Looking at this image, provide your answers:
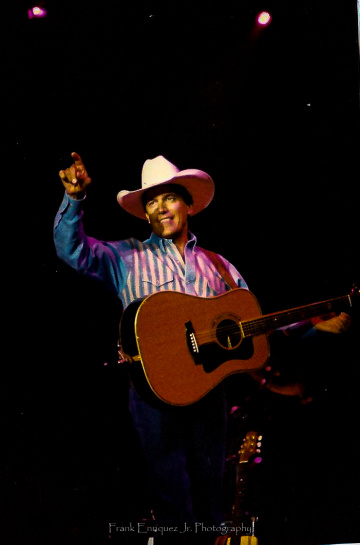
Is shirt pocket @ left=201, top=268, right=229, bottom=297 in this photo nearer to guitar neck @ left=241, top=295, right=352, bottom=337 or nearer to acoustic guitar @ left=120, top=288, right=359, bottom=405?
acoustic guitar @ left=120, top=288, right=359, bottom=405

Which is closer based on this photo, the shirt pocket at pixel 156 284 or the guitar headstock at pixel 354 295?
the shirt pocket at pixel 156 284

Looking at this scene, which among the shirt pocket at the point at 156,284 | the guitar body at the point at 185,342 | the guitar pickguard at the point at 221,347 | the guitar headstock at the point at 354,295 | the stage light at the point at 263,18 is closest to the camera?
the guitar body at the point at 185,342

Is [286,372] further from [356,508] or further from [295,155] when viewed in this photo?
[295,155]

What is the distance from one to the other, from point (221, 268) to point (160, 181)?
554mm

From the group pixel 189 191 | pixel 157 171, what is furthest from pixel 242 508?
pixel 157 171

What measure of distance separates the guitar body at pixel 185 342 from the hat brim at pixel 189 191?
577 mm

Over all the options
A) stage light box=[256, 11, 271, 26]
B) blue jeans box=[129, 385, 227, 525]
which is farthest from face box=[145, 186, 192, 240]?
stage light box=[256, 11, 271, 26]

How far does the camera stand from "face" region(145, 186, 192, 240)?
118 inches

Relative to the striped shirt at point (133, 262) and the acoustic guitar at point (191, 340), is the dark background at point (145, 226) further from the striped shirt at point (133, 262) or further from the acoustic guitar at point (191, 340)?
the acoustic guitar at point (191, 340)

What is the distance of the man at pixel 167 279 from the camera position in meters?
2.73

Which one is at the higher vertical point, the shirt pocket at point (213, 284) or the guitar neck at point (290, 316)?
the shirt pocket at point (213, 284)

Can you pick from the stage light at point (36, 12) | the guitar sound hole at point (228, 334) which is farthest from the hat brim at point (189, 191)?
the stage light at point (36, 12)

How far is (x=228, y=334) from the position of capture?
2740mm

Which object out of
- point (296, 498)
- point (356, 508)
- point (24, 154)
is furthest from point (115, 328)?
point (356, 508)
